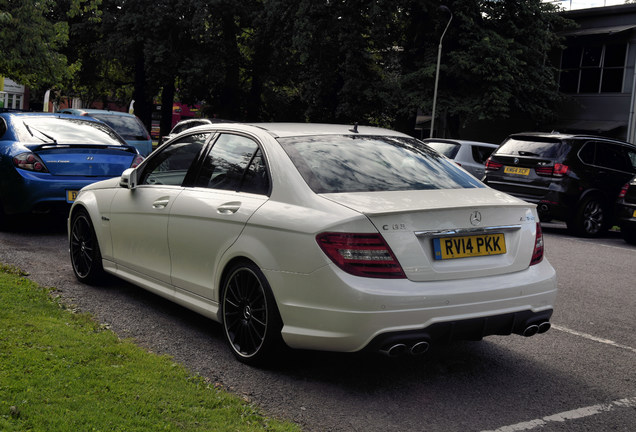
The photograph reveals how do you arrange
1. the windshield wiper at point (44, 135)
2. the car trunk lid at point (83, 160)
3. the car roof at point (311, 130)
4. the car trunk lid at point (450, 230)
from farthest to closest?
the windshield wiper at point (44, 135) < the car trunk lid at point (83, 160) < the car roof at point (311, 130) < the car trunk lid at point (450, 230)

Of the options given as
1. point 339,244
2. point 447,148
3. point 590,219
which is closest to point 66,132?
point 339,244

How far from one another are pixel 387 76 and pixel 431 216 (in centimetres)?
3273

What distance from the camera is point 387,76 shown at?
36000 millimetres

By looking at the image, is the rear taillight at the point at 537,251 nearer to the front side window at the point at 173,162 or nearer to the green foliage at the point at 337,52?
the front side window at the point at 173,162

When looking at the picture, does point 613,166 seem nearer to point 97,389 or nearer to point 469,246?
point 469,246

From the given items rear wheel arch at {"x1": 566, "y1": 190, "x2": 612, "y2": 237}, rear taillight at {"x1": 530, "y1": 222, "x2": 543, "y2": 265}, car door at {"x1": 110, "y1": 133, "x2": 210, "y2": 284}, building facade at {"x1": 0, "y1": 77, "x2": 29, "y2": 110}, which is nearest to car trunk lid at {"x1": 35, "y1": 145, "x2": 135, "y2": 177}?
car door at {"x1": 110, "y1": 133, "x2": 210, "y2": 284}

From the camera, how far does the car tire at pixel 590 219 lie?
43.7ft

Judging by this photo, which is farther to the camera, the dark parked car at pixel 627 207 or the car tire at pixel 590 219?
the car tire at pixel 590 219

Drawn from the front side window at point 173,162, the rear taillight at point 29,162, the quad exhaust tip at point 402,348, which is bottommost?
the quad exhaust tip at point 402,348

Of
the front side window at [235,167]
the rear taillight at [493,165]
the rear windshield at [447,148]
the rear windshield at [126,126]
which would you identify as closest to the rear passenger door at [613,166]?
the rear taillight at [493,165]

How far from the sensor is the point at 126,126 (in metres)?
15.8

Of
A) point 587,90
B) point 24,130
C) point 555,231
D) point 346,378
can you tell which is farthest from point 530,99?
point 346,378

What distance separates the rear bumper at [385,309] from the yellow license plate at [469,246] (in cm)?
15

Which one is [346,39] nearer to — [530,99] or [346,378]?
[530,99]
